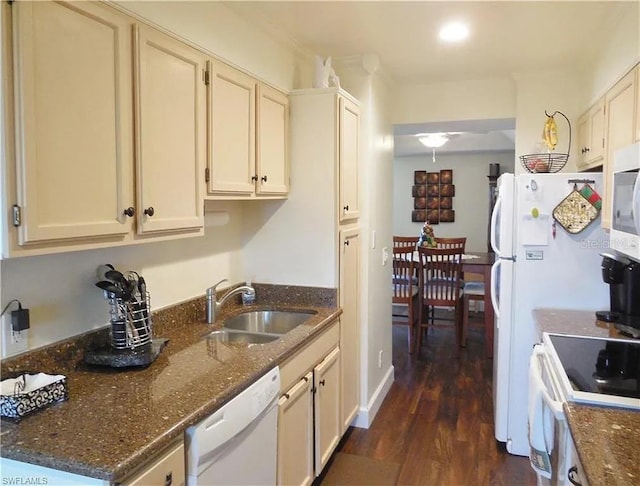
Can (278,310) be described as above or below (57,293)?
below

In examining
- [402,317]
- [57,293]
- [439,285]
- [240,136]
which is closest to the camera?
[57,293]

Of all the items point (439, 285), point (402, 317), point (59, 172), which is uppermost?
point (59, 172)

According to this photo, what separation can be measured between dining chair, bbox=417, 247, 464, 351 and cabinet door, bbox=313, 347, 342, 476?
2.27m

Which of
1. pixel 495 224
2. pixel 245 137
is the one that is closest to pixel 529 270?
pixel 495 224

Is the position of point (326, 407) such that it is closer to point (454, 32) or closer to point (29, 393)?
point (29, 393)

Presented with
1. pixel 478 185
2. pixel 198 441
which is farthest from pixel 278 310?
pixel 478 185

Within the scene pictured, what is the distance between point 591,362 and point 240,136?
5.86ft

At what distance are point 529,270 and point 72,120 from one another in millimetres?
2467

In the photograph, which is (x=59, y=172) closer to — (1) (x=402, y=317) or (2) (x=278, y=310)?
(2) (x=278, y=310)

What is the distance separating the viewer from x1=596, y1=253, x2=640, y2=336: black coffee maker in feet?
7.91

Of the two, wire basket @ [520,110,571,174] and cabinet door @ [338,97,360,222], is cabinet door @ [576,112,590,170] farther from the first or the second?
cabinet door @ [338,97,360,222]

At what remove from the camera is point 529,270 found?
2842mm

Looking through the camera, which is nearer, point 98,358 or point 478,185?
point 98,358

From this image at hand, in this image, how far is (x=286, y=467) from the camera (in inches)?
83.5
